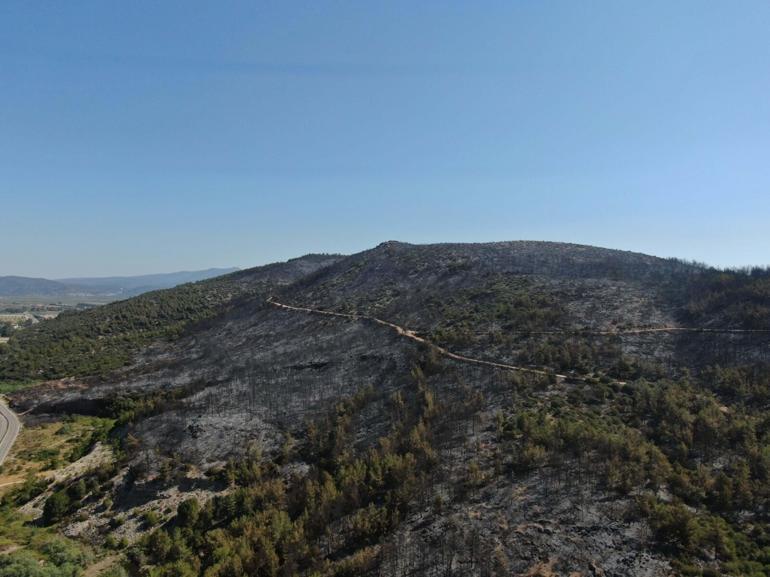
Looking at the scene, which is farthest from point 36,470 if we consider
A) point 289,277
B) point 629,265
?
point 289,277

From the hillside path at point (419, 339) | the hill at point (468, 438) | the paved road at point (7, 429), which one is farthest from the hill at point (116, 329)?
the hillside path at point (419, 339)

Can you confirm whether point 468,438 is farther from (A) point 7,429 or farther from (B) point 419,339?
(A) point 7,429

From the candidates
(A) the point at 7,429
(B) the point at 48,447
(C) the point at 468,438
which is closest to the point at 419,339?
(C) the point at 468,438

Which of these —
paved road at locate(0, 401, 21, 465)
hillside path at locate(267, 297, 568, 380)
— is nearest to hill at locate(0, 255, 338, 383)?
paved road at locate(0, 401, 21, 465)

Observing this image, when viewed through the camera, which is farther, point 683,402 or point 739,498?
point 683,402

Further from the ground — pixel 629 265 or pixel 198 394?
pixel 629 265

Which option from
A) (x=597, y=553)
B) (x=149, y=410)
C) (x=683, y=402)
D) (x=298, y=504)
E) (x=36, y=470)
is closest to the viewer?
(x=597, y=553)

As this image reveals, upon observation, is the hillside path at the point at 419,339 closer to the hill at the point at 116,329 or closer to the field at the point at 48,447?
the hill at the point at 116,329

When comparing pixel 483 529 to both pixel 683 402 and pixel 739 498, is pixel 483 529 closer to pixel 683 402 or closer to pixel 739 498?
pixel 739 498

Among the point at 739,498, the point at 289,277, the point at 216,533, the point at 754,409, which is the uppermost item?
the point at 289,277
